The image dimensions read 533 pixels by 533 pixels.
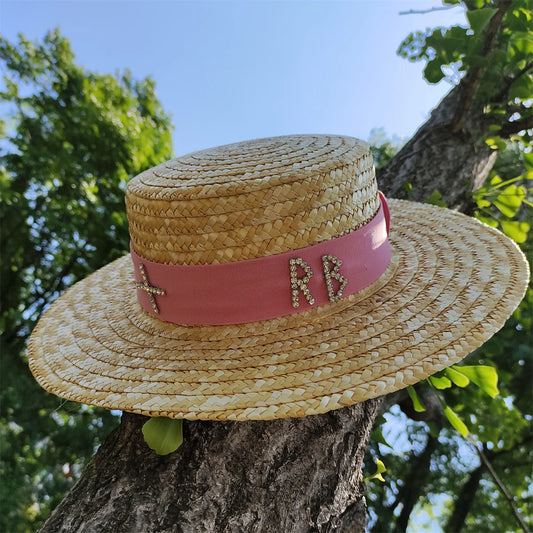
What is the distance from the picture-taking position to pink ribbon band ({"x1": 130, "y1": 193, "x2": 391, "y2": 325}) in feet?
3.57

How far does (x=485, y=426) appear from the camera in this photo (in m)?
2.35

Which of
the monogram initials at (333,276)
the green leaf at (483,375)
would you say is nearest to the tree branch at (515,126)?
the green leaf at (483,375)

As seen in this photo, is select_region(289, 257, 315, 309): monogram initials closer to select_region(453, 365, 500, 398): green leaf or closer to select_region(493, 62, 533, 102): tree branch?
select_region(453, 365, 500, 398): green leaf

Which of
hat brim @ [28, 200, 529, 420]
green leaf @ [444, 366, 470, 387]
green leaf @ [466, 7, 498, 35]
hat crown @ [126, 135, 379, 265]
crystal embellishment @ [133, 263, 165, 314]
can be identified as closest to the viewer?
hat brim @ [28, 200, 529, 420]

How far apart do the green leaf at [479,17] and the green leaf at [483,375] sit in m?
1.18

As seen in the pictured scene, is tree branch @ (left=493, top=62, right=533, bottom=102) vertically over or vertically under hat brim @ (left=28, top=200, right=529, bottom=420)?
over

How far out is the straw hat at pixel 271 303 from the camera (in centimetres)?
99

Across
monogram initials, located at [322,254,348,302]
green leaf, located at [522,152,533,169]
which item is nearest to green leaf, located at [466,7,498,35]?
green leaf, located at [522,152,533,169]

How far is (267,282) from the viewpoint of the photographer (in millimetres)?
1094

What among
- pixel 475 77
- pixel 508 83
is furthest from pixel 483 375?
pixel 508 83

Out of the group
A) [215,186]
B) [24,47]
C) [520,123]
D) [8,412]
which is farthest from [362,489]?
[24,47]

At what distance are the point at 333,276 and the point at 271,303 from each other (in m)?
0.15

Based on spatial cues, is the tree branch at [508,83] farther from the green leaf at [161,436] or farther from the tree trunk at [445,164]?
the green leaf at [161,436]

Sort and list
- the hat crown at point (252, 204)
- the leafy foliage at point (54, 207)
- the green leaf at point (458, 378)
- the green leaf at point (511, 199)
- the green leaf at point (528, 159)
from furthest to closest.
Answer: the leafy foliage at point (54, 207) < the green leaf at point (528, 159) < the green leaf at point (511, 199) < the green leaf at point (458, 378) < the hat crown at point (252, 204)
